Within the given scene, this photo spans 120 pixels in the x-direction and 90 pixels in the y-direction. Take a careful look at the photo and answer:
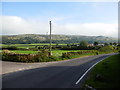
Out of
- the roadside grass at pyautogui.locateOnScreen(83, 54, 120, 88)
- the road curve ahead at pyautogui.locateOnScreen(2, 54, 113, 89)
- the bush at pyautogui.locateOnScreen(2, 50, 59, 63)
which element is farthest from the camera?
the bush at pyautogui.locateOnScreen(2, 50, 59, 63)

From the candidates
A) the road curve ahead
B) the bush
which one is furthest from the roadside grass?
the bush

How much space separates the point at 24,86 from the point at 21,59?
17.7m

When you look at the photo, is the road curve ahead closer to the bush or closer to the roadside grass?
the roadside grass

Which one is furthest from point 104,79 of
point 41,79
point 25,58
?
point 25,58

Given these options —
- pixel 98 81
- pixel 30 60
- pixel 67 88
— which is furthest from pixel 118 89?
pixel 30 60

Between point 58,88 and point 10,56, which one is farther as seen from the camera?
point 10,56

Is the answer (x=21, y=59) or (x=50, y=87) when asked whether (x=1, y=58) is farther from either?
(x=50, y=87)

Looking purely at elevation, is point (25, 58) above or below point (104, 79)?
above

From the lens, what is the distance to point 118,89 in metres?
10.6

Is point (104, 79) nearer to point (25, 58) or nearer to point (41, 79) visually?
point (41, 79)

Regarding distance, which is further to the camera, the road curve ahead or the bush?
the bush

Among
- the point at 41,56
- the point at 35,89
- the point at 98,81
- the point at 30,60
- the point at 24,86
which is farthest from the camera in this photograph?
the point at 41,56

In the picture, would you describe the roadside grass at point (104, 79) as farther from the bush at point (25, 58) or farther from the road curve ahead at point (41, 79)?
the bush at point (25, 58)

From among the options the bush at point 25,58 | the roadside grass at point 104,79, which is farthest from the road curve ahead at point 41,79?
the bush at point 25,58
